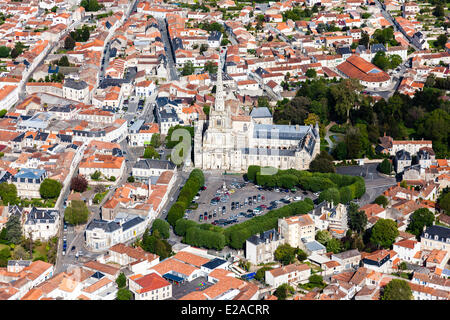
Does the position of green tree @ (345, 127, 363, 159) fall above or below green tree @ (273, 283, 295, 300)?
above

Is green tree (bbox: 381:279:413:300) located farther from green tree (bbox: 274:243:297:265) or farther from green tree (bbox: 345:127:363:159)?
green tree (bbox: 345:127:363:159)

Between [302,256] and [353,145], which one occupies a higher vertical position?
[353,145]

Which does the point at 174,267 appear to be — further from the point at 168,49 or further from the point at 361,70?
the point at 168,49

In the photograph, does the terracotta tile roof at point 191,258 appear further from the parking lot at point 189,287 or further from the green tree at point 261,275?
the green tree at point 261,275

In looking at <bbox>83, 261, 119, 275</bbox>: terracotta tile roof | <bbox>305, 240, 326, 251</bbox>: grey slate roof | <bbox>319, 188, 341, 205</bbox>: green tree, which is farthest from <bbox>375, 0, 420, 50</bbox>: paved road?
<bbox>83, 261, 119, 275</bbox>: terracotta tile roof

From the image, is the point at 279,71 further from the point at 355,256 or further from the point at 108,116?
the point at 355,256

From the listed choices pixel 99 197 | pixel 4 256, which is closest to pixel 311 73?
pixel 99 197
